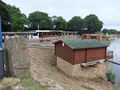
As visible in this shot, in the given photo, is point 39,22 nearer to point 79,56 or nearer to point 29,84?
point 79,56

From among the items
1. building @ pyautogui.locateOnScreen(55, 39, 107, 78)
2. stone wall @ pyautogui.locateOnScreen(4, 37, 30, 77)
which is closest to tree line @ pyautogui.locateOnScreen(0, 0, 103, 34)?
building @ pyautogui.locateOnScreen(55, 39, 107, 78)

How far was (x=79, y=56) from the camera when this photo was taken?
13195mm

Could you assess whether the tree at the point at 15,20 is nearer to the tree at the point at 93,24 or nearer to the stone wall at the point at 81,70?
the stone wall at the point at 81,70

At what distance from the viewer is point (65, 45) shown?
1358 centimetres

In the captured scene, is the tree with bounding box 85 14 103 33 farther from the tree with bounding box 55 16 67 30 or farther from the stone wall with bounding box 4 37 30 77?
the stone wall with bounding box 4 37 30 77

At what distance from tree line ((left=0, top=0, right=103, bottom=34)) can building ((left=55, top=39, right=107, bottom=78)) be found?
21.7 meters

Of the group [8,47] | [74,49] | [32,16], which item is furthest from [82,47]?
[32,16]

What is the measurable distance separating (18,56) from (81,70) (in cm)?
963

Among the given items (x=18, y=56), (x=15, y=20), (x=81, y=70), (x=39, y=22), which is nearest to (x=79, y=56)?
(x=81, y=70)

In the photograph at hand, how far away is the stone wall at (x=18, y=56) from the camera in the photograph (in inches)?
181

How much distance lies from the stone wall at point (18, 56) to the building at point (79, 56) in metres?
8.11

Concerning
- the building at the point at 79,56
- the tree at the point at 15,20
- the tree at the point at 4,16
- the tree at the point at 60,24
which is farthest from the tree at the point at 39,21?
the building at the point at 79,56

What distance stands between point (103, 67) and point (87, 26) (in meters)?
50.2

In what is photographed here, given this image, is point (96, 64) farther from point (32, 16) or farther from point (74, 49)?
point (32, 16)
